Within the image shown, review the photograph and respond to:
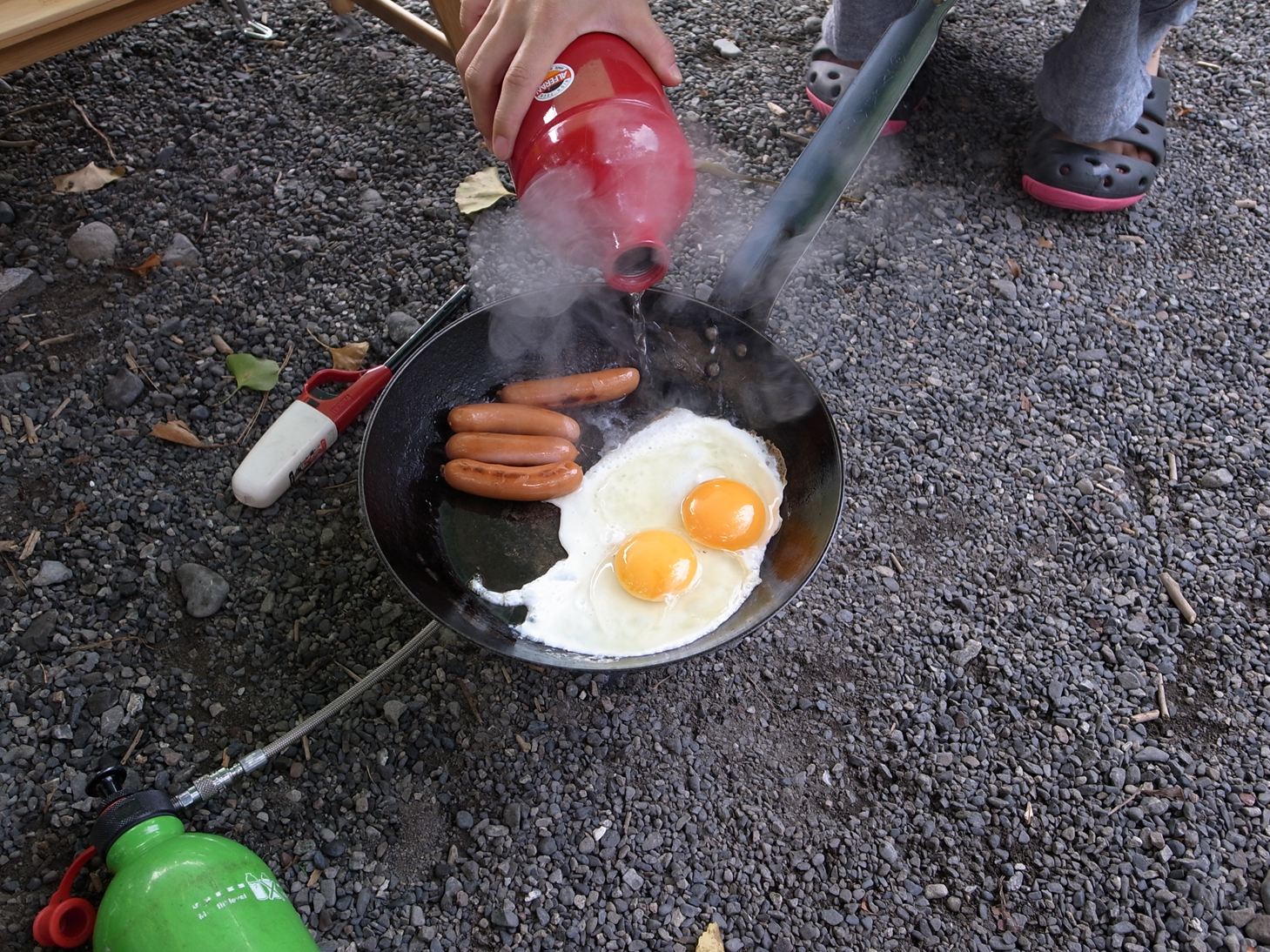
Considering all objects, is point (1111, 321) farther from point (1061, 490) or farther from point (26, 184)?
point (26, 184)

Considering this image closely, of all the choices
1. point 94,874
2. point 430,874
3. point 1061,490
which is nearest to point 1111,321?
point 1061,490

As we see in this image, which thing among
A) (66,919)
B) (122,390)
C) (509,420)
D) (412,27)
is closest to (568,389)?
(509,420)

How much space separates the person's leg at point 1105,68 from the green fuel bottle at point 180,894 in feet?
11.5

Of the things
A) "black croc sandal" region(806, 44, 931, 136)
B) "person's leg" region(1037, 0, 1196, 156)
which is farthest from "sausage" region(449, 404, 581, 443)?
"person's leg" region(1037, 0, 1196, 156)

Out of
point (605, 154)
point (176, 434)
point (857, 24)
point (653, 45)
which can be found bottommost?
point (176, 434)

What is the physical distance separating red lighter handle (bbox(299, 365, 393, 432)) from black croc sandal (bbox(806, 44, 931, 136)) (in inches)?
82.5

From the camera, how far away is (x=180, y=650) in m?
2.35

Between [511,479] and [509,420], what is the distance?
0.18m

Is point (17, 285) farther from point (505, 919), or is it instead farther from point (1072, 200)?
point (1072, 200)

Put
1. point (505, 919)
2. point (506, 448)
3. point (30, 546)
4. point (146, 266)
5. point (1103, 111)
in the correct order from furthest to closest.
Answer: point (1103, 111) < point (146, 266) < point (30, 546) < point (506, 448) < point (505, 919)

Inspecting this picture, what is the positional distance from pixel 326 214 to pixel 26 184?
1.13m

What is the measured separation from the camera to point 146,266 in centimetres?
310

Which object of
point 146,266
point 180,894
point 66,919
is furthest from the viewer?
point 146,266

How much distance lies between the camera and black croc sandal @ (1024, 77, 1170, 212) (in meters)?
3.29
